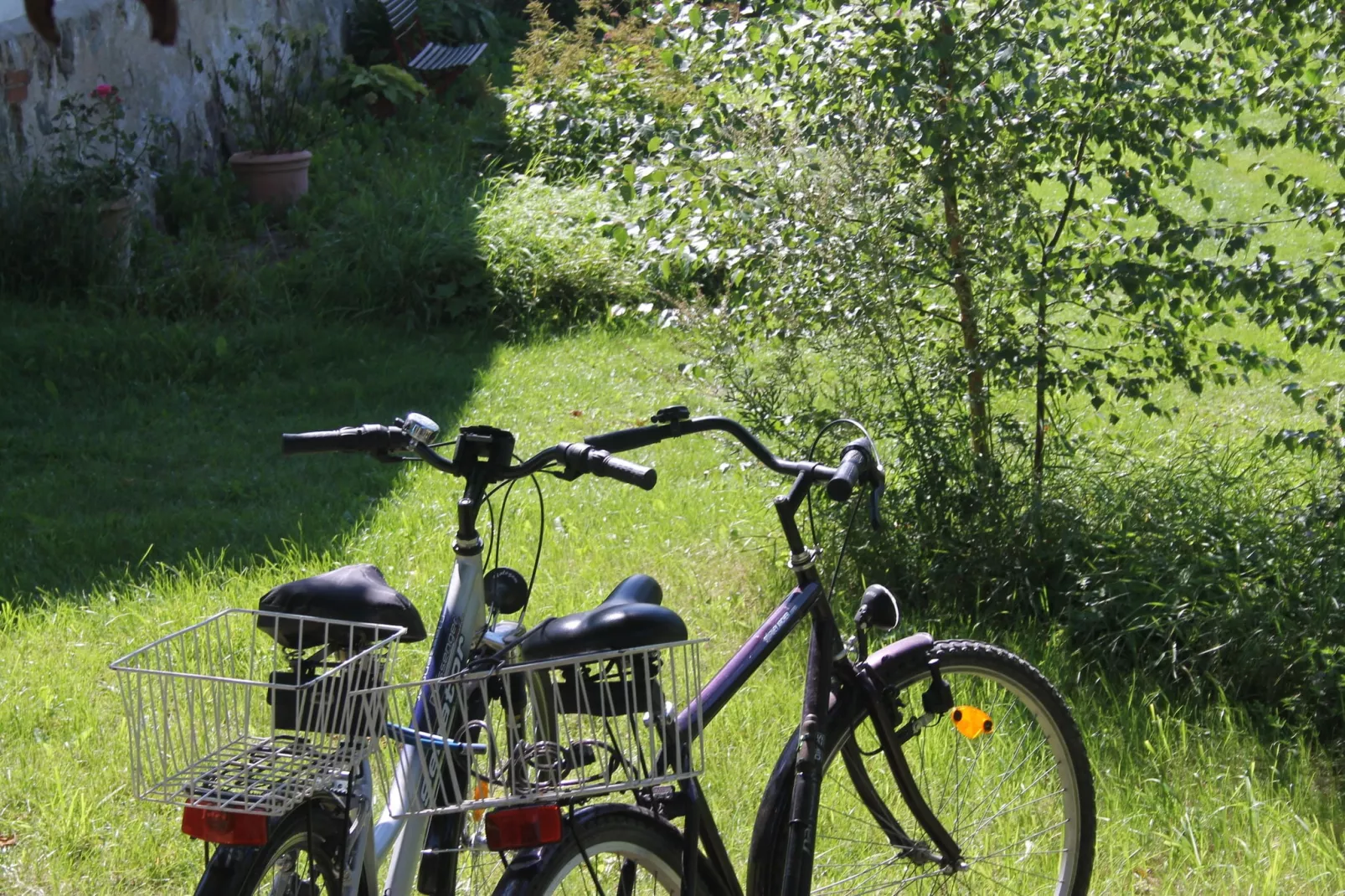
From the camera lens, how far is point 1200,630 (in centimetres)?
426

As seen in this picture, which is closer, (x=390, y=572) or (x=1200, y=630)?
(x=1200, y=630)

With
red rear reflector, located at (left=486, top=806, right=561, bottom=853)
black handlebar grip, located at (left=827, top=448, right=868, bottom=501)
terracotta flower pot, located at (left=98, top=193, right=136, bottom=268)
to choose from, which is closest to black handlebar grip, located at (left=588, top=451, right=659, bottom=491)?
black handlebar grip, located at (left=827, top=448, right=868, bottom=501)

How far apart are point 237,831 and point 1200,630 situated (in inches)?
124

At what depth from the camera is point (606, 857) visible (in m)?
2.44

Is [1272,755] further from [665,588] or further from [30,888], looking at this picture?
[30,888]

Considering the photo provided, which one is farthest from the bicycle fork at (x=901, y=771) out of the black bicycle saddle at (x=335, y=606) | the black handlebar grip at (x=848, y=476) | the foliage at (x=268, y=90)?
the foliage at (x=268, y=90)

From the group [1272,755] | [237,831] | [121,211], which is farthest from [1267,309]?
[121,211]

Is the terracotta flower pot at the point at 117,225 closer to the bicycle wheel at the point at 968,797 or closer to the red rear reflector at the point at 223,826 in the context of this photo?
the bicycle wheel at the point at 968,797

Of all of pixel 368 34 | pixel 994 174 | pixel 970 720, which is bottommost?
pixel 970 720

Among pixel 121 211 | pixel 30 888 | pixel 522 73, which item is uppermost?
pixel 522 73

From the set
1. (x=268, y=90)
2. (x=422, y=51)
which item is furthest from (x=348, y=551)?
(x=422, y=51)

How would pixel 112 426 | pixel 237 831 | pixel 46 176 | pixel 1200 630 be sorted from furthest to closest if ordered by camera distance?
1. pixel 46 176
2. pixel 112 426
3. pixel 1200 630
4. pixel 237 831

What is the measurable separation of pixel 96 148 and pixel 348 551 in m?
5.28

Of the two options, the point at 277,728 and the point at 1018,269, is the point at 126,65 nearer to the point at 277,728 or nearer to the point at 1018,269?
the point at 1018,269
